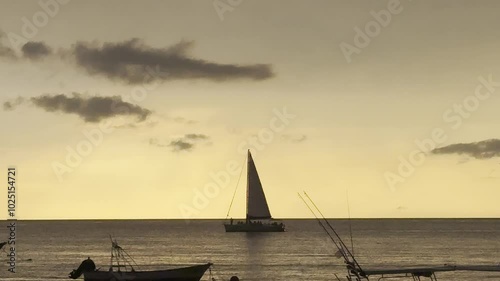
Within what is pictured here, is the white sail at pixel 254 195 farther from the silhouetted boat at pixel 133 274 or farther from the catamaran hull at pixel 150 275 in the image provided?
the silhouetted boat at pixel 133 274

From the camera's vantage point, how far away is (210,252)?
513ft

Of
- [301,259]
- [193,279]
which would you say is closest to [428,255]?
[301,259]

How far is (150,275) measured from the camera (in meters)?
68.1

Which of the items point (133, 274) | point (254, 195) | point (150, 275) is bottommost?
point (150, 275)

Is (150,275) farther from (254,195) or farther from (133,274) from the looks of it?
(254,195)

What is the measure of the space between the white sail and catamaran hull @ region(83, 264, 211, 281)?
102m

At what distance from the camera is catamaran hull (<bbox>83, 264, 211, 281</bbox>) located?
67.4 metres

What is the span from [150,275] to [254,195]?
10445 cm

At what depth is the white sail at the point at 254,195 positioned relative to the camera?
17138cm

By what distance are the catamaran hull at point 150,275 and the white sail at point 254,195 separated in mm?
101509

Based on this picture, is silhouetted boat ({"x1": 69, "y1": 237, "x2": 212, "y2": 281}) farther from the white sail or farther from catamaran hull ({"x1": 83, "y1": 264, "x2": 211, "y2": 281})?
the white sail

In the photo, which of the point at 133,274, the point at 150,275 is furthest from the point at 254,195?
the point at 133,274

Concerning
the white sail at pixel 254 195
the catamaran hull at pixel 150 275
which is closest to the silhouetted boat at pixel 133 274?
the catamaran hull at pixel 150 275

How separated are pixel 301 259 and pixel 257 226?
216 feet
